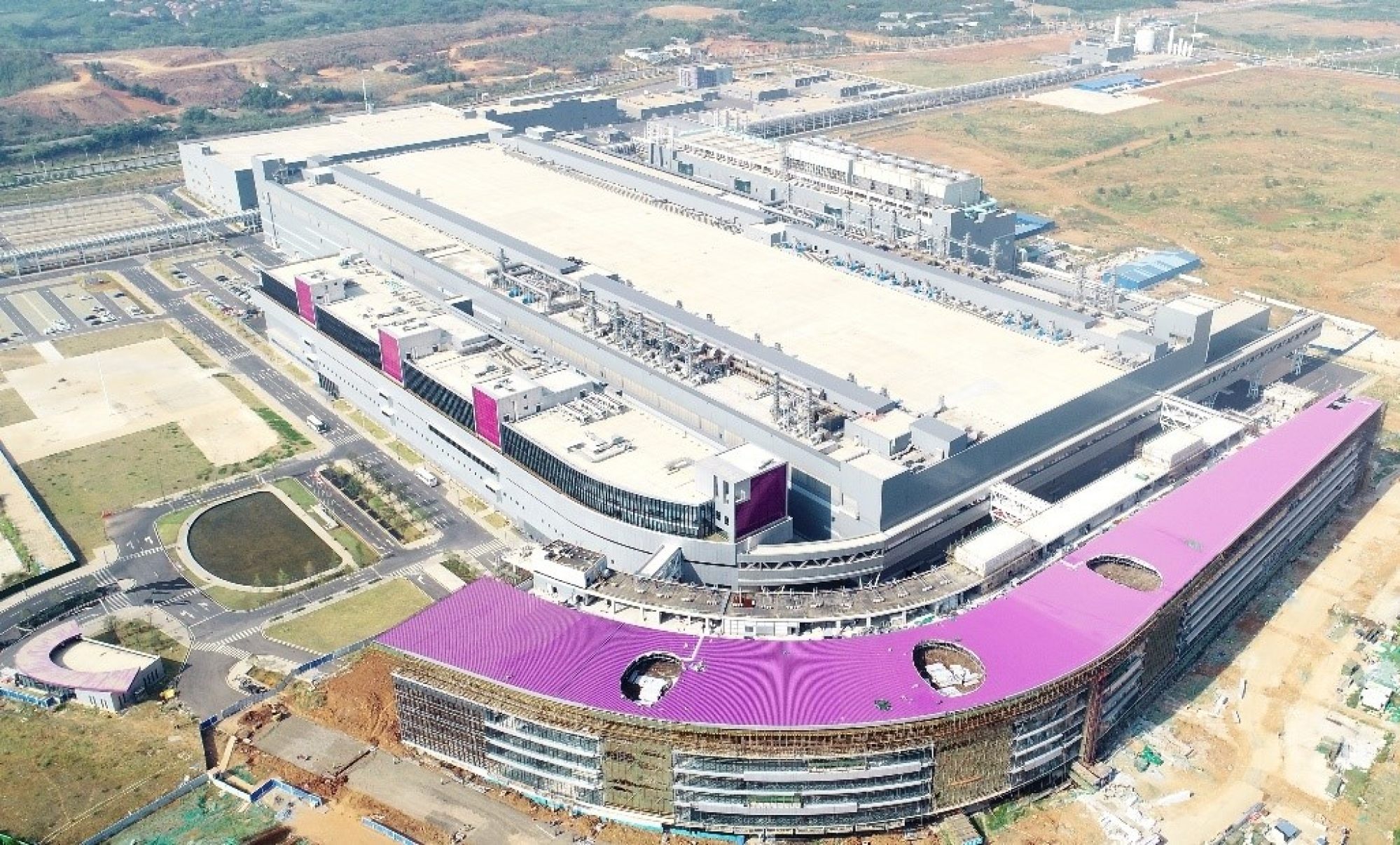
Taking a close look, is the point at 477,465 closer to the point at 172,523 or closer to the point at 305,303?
the point at 172,523

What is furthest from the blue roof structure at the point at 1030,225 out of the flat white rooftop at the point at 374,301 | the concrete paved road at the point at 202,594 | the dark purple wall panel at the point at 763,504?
the concrete paved road at the point at 202,594

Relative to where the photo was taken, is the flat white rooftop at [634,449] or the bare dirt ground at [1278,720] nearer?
the bare dirt ground at [1278,720]

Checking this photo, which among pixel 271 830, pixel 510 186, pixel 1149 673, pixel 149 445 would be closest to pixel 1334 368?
pixel 1149 673

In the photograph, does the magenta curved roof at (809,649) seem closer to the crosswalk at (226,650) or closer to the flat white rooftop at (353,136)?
the crosswalk at (226,650)

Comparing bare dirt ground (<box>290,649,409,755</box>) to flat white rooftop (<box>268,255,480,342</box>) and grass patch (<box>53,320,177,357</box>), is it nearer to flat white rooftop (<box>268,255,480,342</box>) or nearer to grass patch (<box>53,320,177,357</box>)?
flat white rooftop (<box>268,255,480,342</box>)

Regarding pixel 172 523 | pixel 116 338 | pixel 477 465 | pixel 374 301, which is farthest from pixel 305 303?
pixel 477 465
